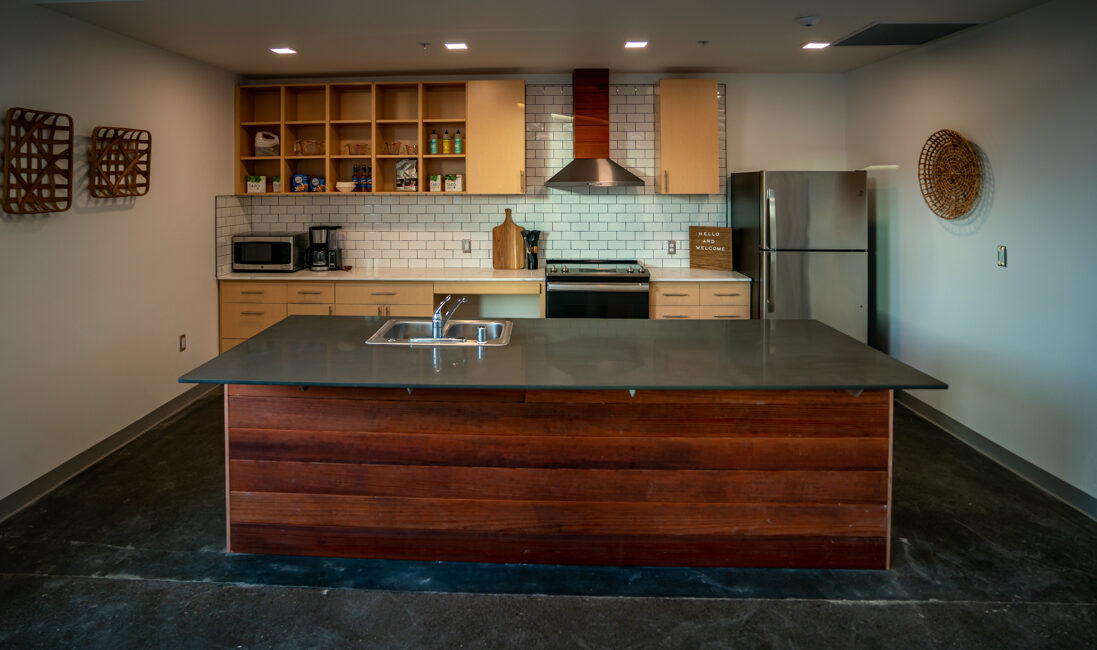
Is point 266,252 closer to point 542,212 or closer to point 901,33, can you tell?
point 542,212

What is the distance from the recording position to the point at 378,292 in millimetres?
5527

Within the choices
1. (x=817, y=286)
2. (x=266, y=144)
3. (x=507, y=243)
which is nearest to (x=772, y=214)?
(x=817, y=286)

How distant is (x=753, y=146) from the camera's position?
590 centimetres

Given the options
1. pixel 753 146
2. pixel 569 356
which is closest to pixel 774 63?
pixel 753 146

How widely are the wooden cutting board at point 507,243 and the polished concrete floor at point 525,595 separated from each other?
307cm

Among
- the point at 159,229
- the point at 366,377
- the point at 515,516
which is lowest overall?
the point at 515,516

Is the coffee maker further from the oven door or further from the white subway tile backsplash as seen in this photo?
the oven door

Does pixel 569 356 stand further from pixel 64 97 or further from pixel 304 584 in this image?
pixel 64 97

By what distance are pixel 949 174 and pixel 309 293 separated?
14.2ft

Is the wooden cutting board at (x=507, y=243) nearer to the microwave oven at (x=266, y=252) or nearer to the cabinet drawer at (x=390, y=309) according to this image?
the cabinet drawer at (x=390, y=309)

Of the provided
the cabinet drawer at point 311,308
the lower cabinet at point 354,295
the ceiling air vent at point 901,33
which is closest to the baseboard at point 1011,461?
the ceiling air vent at point 901,33

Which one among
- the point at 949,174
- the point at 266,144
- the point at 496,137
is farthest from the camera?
the point at 266,144

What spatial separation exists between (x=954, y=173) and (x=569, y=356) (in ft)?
9.35

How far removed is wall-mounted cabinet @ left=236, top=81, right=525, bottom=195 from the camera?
5637 mm
